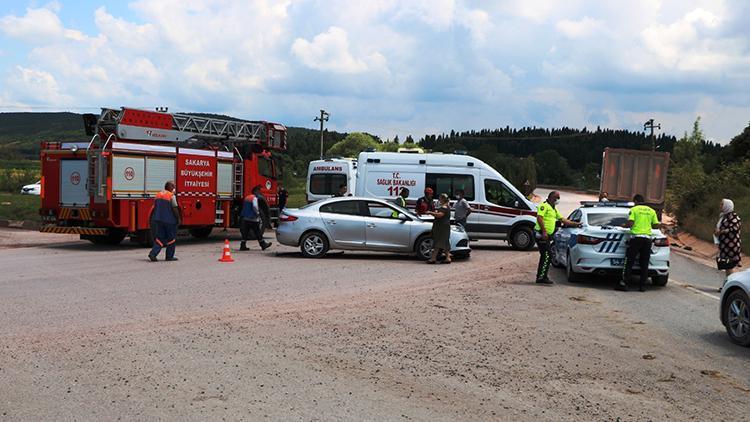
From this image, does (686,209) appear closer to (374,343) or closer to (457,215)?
(457,215)

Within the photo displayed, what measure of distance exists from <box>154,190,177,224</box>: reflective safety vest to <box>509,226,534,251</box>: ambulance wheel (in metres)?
9.64

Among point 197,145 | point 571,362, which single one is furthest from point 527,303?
point 197,145

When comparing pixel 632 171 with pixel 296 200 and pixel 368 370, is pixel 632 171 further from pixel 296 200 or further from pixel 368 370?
pixel 296 200

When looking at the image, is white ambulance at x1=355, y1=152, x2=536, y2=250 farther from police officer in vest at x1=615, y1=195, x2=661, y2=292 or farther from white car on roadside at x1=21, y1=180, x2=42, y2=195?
white car on roadside at x1=21, y1=180, x2=42, y2=195

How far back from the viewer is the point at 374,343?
8.03 metres

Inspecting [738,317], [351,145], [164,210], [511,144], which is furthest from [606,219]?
[511,144]

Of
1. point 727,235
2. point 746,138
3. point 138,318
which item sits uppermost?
point 746,138

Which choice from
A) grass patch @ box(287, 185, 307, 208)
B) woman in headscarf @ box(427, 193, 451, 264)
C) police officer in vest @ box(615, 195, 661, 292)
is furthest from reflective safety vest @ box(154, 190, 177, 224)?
grass patch @ box(287, 185, 307, 208)

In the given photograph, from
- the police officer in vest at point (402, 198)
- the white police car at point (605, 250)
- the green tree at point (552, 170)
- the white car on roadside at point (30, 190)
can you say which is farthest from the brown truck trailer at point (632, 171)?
the green tree at point (552, 170)

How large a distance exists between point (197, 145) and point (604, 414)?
19261 mm

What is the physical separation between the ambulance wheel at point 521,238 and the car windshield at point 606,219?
6.74 m

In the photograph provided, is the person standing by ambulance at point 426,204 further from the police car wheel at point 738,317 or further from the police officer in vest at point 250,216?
the police car wheel at point 738,317

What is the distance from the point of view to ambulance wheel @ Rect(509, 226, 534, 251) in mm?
21406

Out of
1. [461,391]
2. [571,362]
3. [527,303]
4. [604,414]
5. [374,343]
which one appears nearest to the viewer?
[604,414]
